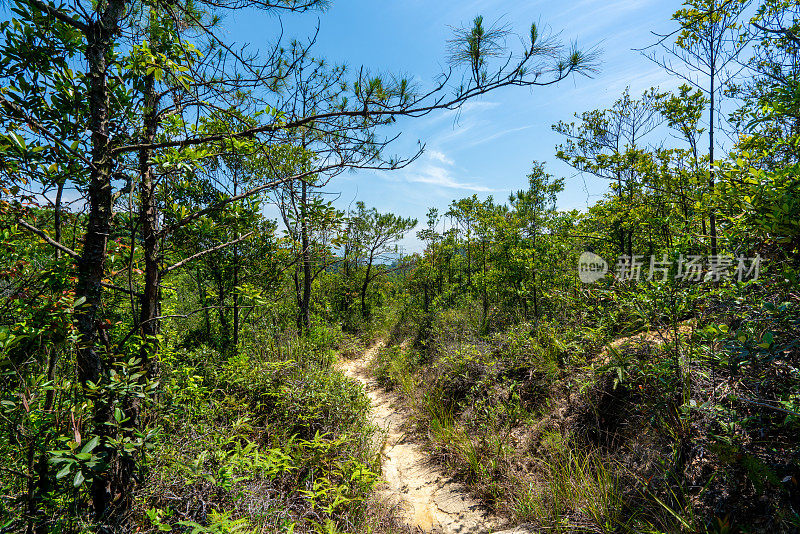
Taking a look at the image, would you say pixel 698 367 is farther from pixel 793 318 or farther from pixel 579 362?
pixel 579 362

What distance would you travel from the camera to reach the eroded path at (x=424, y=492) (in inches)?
126

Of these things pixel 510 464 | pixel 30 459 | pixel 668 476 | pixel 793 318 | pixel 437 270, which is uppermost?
pixel 437 270

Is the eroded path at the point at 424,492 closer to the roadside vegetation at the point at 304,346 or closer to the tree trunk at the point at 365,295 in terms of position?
the roadside vegetation at the point at 304,346

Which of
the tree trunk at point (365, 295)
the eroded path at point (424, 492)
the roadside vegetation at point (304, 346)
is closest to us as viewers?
the roadside vegetation at point (304, 346)

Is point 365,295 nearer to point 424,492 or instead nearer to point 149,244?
point 424,492

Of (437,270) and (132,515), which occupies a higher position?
(437,270)

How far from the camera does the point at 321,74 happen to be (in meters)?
2.57

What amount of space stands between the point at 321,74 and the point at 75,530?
133 inches

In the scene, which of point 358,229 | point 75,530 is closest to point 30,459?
point 75,530

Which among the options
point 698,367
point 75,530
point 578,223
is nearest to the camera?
point 75,530

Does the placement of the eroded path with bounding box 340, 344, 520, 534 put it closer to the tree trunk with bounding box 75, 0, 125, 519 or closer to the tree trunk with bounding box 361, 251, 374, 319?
the tree trunk with bounding box 75, 0, 125, 519

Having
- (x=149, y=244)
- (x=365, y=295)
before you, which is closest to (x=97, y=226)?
(x=149, y=244)

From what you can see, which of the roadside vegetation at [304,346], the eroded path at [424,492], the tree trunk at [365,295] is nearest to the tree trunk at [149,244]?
the roadside vegetation at [304,346]

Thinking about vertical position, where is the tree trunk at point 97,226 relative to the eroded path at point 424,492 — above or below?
above
